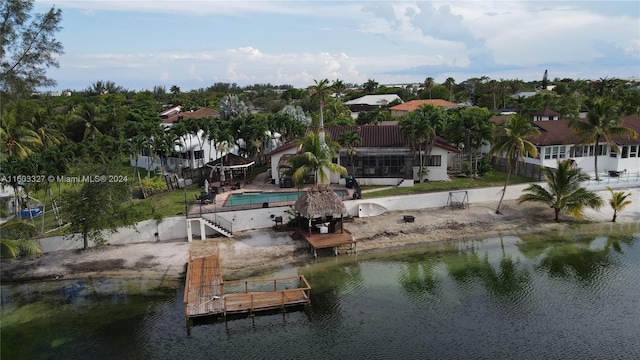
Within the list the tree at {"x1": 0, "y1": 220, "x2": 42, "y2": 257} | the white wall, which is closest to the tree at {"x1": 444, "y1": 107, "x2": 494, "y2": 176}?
the white wall

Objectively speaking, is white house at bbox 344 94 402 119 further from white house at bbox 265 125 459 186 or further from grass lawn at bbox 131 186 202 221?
grass lawn at bbox 131 186 202 221

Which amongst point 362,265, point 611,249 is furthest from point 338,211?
point 611,249

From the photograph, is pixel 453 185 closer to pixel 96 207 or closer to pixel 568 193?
pixel 568 193

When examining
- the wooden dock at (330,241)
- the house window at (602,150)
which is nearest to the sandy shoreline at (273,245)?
the wooden dock at (330,241)

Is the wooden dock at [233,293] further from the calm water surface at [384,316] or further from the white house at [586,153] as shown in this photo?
the white house at [586,153]

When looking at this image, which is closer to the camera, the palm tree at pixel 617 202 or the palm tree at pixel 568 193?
the palm tree at pixel 568 193

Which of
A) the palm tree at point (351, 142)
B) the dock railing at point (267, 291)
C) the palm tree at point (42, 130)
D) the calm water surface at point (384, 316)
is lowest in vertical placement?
the calm water surface at point (384, 316)

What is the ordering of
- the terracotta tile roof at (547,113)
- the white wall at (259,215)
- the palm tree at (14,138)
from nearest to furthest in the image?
the white wall at (259,215), the palm tree at (14,138), the terracotta tile roof at (547,113)

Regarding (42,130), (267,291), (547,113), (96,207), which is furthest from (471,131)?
(42,130)
